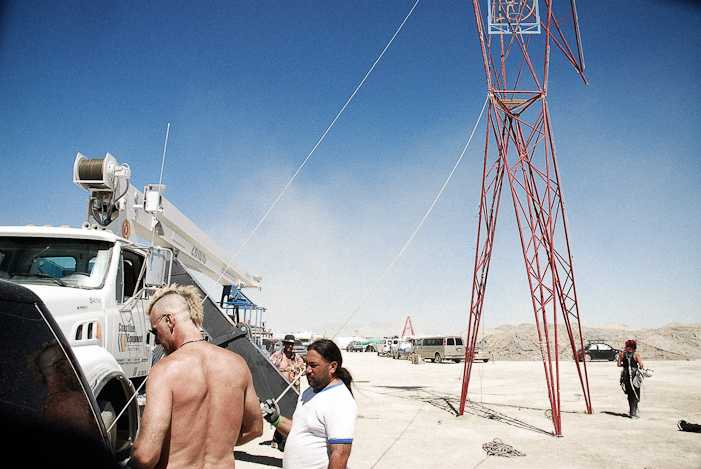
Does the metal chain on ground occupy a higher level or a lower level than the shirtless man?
lower

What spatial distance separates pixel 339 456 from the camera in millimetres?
2807

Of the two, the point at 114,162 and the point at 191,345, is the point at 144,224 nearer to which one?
the point at 114,162

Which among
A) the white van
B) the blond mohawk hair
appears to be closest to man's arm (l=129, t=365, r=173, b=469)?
the blond mohawk hair

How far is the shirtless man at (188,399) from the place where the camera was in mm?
2309

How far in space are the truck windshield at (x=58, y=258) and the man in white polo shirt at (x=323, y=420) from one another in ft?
10.2

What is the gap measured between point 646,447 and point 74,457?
10.1 metres

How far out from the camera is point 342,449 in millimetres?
2826

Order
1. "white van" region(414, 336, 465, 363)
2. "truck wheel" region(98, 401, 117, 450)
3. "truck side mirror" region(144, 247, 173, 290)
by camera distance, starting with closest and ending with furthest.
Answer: "truck wheel" region(98, 401, 117, 450)
"truck side mirror" region(144, 247, 173, 290)
"white van" region(414, 336, 465, 363)

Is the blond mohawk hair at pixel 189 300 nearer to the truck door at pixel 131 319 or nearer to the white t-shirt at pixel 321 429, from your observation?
the white t-shirt at pixel 321 429

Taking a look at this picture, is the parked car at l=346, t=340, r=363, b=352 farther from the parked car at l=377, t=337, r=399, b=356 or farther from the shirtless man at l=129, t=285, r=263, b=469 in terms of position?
the shirtless man at l=129, t=285, r=263, b=469

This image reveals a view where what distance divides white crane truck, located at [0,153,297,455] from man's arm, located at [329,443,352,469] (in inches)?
67.5

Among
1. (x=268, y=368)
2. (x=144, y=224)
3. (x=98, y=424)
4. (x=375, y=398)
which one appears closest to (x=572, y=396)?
(x=375, y=398)

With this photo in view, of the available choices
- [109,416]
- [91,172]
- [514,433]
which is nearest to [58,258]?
[91,172]

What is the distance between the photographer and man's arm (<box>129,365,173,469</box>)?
2240 mm
